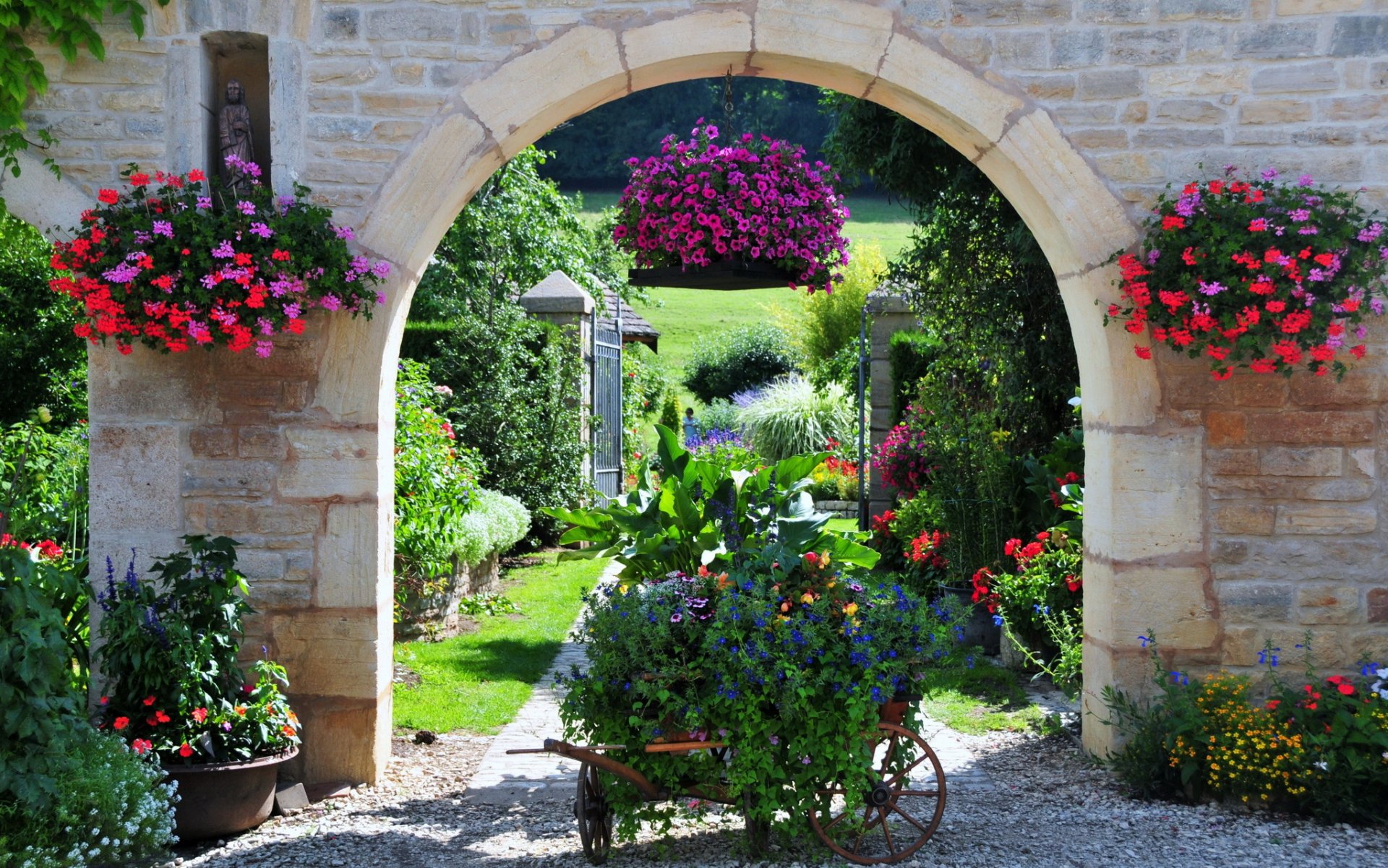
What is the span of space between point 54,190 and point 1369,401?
4.72 metres

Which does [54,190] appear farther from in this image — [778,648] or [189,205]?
[778,648]

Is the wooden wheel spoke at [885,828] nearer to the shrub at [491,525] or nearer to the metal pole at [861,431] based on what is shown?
the shrub at [491,525]

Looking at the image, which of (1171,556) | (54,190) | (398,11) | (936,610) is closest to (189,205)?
(54,190)

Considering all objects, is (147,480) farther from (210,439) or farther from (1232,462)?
(1232,462)

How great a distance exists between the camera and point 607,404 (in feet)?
37.2

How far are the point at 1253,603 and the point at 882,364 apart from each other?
5.38 meters

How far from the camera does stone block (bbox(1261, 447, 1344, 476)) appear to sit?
4.21 meters

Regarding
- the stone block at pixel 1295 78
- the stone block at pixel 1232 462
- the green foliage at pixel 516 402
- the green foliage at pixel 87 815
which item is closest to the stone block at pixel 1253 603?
the stone block at pixel 1232 462

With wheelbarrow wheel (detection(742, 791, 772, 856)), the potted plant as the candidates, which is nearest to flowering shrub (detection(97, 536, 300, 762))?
the potted plant

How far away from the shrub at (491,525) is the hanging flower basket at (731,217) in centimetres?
322

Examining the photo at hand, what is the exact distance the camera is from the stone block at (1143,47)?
416 cm

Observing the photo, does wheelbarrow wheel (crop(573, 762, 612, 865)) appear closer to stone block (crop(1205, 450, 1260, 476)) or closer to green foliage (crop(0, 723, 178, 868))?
green foliage (crop(0, 723, 178, 868))

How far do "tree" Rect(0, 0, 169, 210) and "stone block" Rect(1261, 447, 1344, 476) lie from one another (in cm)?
423

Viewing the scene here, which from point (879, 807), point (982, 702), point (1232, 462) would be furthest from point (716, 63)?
point (982, 702)
